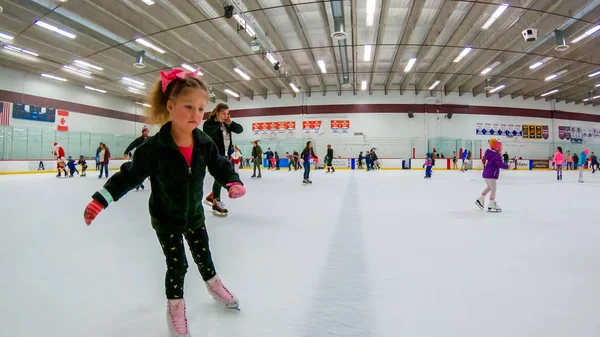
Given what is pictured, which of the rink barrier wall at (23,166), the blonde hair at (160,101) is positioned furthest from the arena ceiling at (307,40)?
the blonde hair at (160,101)

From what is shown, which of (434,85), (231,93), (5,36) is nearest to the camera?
(5,36)

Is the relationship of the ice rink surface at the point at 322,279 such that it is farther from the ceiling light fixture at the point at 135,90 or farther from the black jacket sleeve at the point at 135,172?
the ceiling light fixture at the point at 135,90

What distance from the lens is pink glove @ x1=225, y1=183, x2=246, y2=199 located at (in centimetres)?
111

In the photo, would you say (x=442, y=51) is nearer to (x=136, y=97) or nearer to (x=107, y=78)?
(x=107, y=78)

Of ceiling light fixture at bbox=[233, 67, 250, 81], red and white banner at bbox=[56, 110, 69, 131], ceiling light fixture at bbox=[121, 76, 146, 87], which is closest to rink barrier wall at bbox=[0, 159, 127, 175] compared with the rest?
red and white banner at bbox=[56, 110, 69, 131]

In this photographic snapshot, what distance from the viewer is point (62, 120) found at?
1753 centimetres

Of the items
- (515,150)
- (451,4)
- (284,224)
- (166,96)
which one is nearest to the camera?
(166,96)

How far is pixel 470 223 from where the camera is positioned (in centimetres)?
303

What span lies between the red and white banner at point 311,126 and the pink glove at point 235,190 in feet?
65.4

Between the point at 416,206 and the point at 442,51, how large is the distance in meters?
12.4

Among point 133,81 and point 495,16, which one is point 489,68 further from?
point 133,81

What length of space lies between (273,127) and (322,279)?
67.1 feet

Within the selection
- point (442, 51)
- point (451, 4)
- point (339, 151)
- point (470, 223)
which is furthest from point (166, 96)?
point (339, 151)

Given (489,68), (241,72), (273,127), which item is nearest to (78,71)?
(241,72)
